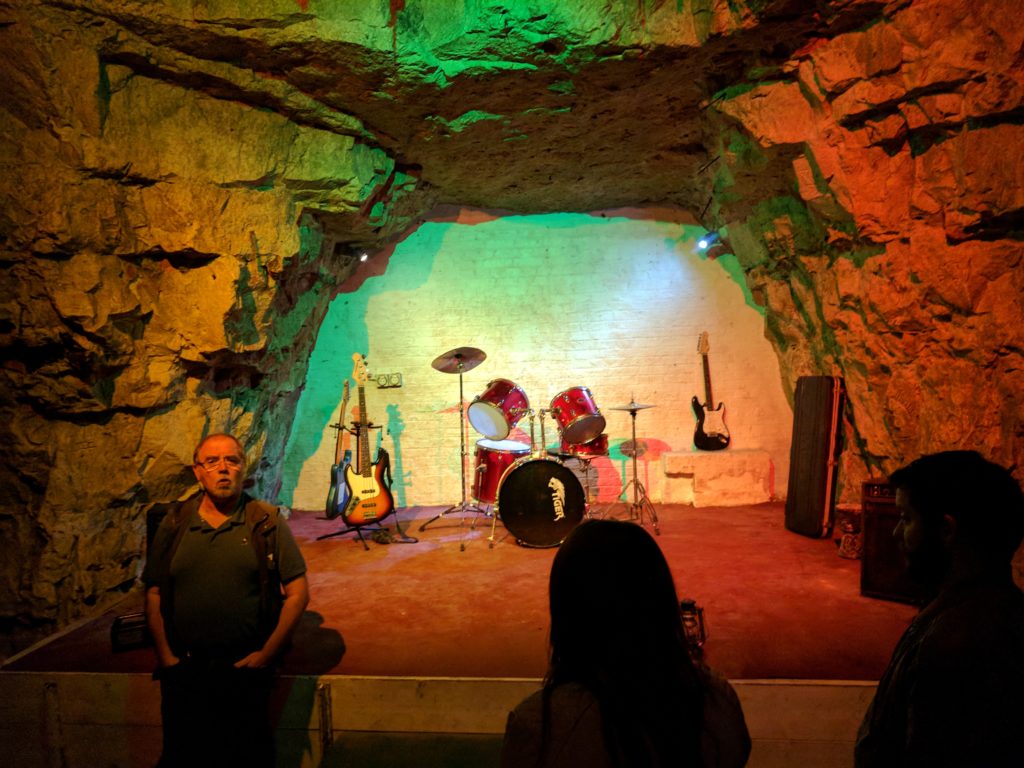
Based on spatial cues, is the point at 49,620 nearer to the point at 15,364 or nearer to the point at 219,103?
the point at 15,364

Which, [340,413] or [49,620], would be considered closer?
[49,620]

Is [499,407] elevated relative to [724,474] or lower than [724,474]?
elevated

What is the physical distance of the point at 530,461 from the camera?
19.5 ft

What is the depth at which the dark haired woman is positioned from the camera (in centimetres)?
116

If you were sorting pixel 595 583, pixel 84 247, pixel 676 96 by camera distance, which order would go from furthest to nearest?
1. pixel 676 96
2. pixel 84 247
3. pixel 595 583

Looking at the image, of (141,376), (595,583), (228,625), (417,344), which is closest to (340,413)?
(417,344)

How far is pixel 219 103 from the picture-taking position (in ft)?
18.0

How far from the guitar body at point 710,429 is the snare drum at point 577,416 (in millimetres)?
1999

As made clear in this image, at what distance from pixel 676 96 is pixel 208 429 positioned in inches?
207

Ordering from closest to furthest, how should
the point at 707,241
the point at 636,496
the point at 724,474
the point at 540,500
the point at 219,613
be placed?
the point at 219,613 → the point at 540,500 → the point at 636,496 → the point at 724,474 → the point at 707,241

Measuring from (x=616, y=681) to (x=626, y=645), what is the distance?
7cm

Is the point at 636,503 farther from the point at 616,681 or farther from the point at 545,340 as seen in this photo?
the point at 616,681

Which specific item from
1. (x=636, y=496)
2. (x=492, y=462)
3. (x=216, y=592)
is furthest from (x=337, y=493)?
(x=216, y=592)

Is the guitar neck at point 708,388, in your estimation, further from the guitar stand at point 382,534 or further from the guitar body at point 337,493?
the guitar body at point 337,493
